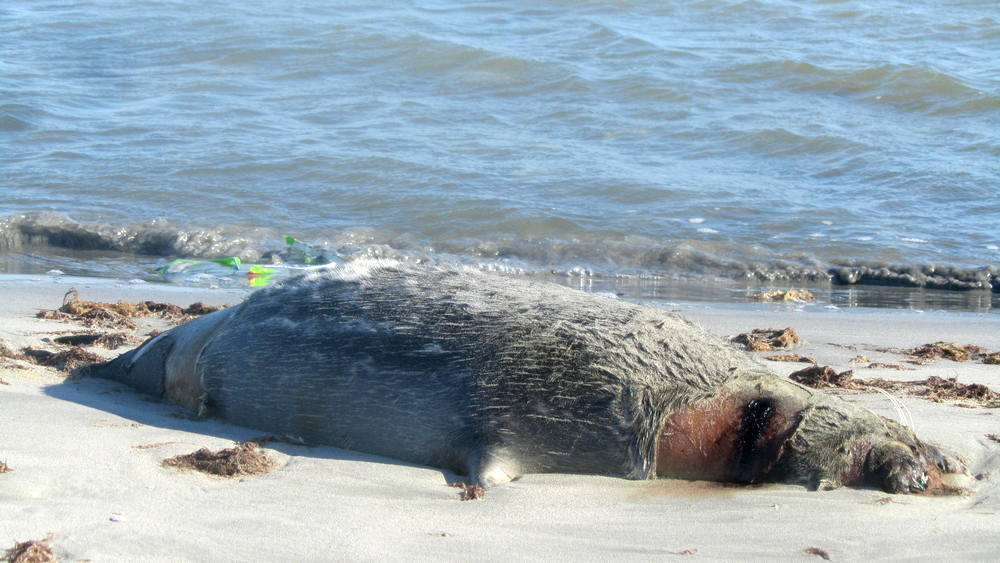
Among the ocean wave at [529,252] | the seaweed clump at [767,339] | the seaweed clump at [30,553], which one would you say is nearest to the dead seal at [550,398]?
the seaweed clump at [30,553]

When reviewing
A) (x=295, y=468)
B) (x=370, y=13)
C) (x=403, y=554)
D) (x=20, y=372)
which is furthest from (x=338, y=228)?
(x=370, y=13)

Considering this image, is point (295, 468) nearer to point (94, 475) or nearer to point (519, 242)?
point (94, 475)

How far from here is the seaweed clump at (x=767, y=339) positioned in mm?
5902

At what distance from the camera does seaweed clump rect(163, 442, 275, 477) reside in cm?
329

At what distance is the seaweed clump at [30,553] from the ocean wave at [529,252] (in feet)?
24.1

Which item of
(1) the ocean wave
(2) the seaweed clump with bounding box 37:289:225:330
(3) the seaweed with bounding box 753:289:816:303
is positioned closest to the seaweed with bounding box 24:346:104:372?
(2) the seaweed clump with bounding box 37:289:225:330

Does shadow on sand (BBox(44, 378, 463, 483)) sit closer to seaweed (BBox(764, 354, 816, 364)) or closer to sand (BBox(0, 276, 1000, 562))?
sand (BBox(0, 276, 1000, 562))

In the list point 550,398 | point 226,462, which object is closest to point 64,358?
point 226,462

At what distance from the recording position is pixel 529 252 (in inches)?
404

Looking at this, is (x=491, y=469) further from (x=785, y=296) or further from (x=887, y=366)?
(x=785, y=296)

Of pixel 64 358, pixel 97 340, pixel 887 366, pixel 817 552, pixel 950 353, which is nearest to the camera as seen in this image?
pixel 817 552

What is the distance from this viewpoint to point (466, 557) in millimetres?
2629

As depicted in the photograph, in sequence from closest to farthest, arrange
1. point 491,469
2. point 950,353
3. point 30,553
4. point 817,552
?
1. point 30,553
2. point 817,552
3. point 491,469
4. point 950,353

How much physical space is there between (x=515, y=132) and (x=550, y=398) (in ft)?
37.0
